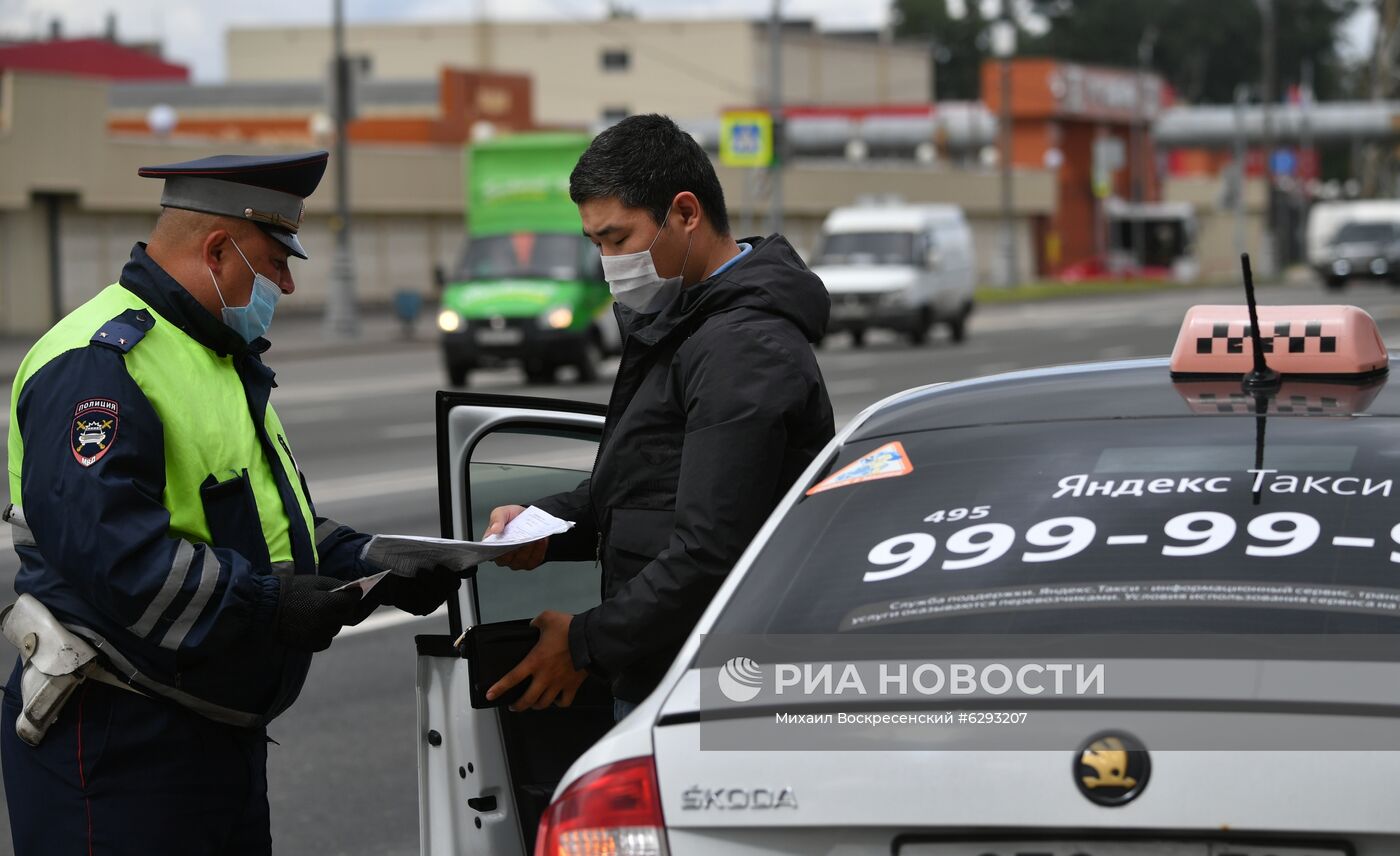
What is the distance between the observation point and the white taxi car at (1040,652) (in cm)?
228

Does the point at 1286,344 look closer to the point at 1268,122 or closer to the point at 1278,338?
the point at 1278,338

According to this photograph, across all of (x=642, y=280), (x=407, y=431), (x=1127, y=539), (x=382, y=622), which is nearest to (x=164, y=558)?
(x=642, y=280)

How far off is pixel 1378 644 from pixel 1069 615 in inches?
15.3

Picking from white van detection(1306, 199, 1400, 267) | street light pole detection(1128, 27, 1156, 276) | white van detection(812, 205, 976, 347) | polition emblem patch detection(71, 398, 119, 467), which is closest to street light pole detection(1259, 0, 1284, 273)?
street light pole detection(1128, 27, 1156, 276)

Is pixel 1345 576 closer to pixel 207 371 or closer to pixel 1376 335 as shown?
pixel 1376 335

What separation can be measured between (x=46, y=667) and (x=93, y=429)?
0.37 metres

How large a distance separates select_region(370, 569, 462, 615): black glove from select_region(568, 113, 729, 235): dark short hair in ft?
2.20

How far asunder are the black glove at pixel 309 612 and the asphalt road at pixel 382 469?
8.02 feet

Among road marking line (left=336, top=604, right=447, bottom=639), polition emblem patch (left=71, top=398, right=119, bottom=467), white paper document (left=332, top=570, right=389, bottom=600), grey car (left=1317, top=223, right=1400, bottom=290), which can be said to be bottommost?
road marking line (left=336, top=604, right=447, bottom=639)

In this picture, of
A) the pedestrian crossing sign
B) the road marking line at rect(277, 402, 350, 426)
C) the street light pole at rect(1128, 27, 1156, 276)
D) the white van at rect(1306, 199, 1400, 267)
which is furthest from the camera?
the street light pole at rect(1128, 27, 1156, 276)

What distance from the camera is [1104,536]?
2826 mm

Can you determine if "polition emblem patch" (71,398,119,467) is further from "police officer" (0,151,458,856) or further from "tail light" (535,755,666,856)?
"tail light" (535,755,666,856)

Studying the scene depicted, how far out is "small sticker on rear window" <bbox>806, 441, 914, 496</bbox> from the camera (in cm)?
310

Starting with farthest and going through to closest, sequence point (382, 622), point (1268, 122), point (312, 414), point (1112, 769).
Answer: point (1268, 122)
point (312, 414)
point (382, 622)
point (1112, 769)
